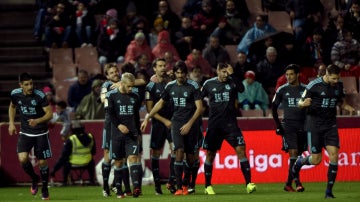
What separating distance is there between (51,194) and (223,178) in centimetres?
435

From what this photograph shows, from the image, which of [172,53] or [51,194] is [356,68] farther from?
[51,194]

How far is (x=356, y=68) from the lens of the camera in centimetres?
2966

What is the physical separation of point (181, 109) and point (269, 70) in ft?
23.3

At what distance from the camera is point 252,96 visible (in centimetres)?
2847

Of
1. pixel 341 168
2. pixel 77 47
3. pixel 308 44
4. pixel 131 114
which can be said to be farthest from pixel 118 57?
pixel 131 114

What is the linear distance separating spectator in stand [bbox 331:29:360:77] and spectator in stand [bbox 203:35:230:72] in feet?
8.51

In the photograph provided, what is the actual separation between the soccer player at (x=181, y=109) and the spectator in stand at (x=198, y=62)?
6.28m

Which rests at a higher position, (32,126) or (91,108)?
(91,108)


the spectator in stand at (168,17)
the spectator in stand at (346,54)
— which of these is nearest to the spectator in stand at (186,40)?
the spectator in stand at (168,17)

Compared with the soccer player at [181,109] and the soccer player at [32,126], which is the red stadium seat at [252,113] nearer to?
the soccer player at [181,109]

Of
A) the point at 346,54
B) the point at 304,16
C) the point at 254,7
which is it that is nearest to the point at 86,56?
the point at 254,7

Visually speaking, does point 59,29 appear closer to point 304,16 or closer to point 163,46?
point 163,46

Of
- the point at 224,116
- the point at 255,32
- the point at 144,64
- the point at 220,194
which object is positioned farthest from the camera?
the point at 255,32

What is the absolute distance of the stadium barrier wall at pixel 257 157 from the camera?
88.3 ft
